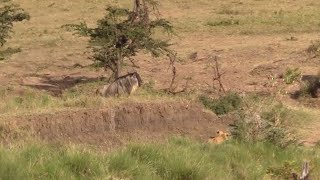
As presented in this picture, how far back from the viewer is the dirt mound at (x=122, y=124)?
8344 millimetres

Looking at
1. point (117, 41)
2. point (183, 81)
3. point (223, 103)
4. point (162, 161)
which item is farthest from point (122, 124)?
point (183, 81)

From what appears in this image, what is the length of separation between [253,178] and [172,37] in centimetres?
1667

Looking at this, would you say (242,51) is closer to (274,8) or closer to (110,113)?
(274,8)

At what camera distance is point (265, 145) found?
8016 mm

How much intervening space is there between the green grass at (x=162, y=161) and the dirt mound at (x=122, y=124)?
3.51 ft

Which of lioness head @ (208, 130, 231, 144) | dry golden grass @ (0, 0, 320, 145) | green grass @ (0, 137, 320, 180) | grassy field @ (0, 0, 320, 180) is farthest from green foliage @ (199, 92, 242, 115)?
green grass @ (0, 137, 320, 180)

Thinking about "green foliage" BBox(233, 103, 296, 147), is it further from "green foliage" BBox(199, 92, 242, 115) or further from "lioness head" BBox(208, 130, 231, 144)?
"green foliage" BBox(199, 92, 242, 115)

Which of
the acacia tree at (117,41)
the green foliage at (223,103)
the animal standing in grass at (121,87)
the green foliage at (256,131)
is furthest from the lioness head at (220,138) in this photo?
the acacia tree at (117,41)

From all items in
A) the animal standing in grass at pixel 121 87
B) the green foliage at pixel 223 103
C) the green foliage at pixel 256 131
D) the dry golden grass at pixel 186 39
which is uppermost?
the green foliage at pixel 256 131

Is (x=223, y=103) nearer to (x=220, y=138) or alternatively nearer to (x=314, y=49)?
(x=220, y=138)

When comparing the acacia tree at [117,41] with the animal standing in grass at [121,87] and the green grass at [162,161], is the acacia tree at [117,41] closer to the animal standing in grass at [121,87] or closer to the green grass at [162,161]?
the animal standing in grass at [121,87]

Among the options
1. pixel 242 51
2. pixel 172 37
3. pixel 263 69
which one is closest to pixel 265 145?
pixel 263 69

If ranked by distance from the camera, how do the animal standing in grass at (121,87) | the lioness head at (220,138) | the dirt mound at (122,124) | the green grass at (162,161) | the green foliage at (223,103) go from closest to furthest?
1. the green grass at (162,161)
2. the dirt mound at (122,124)
3. the lioness head at (220,138)
4. the green foliage at (223,103)
5. the animal standing in grass at (121,87)

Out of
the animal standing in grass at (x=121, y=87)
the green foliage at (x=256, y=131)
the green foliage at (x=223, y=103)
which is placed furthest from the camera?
the animal standing in grass at (x=121, y=87)
